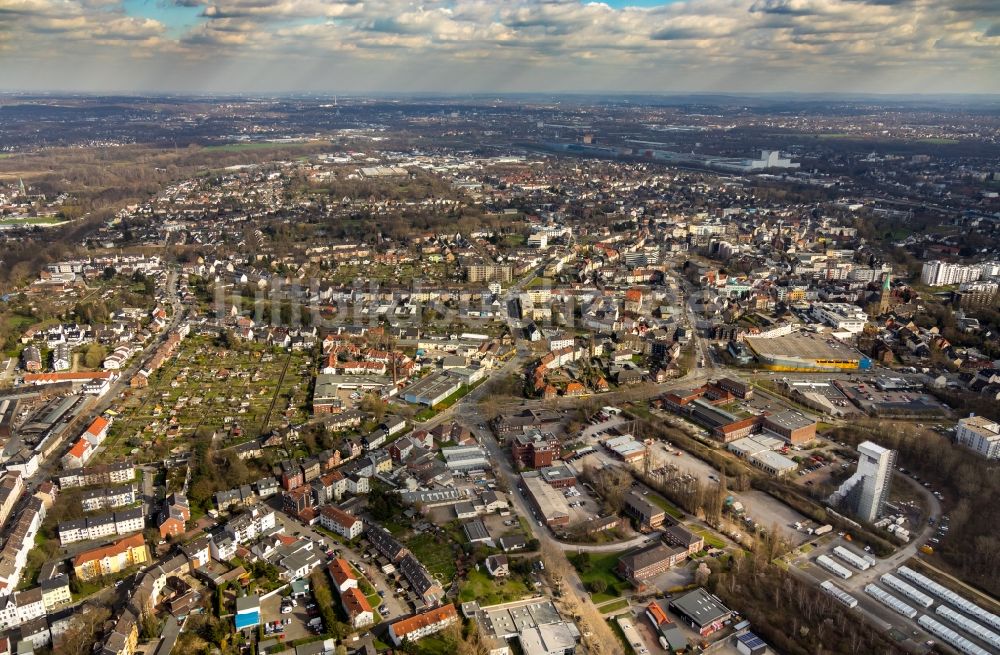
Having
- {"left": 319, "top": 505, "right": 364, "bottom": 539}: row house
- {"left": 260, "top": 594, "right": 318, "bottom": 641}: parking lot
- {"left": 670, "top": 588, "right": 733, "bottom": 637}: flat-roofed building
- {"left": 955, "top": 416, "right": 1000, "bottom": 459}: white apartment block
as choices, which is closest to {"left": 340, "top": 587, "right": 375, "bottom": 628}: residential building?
{"left": 260, "top": 594, "right": 318, "bottom": 641}: parking lot

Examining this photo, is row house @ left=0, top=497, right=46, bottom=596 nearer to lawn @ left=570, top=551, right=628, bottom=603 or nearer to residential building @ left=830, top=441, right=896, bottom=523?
lawn @ left=570, top=551, right=628, bottom=603

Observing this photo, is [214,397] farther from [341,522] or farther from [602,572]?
[602,572]

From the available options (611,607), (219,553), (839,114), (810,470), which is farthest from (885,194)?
(839,114)

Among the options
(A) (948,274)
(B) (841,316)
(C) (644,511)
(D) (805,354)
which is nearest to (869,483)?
(C) (644,511)

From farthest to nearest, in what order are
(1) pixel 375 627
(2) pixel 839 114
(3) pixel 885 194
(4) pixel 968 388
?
(2) pixel 839 114 < (3) pixel 885 194 < (4) pixel 968 388 < (1) pixel 375 627

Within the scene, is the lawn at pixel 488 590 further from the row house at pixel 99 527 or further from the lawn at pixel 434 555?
the row house at pixel 99 527

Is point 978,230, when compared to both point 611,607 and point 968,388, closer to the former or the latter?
point 968,388

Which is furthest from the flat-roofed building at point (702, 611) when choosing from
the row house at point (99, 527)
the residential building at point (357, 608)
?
the row house at point (99, 527)
